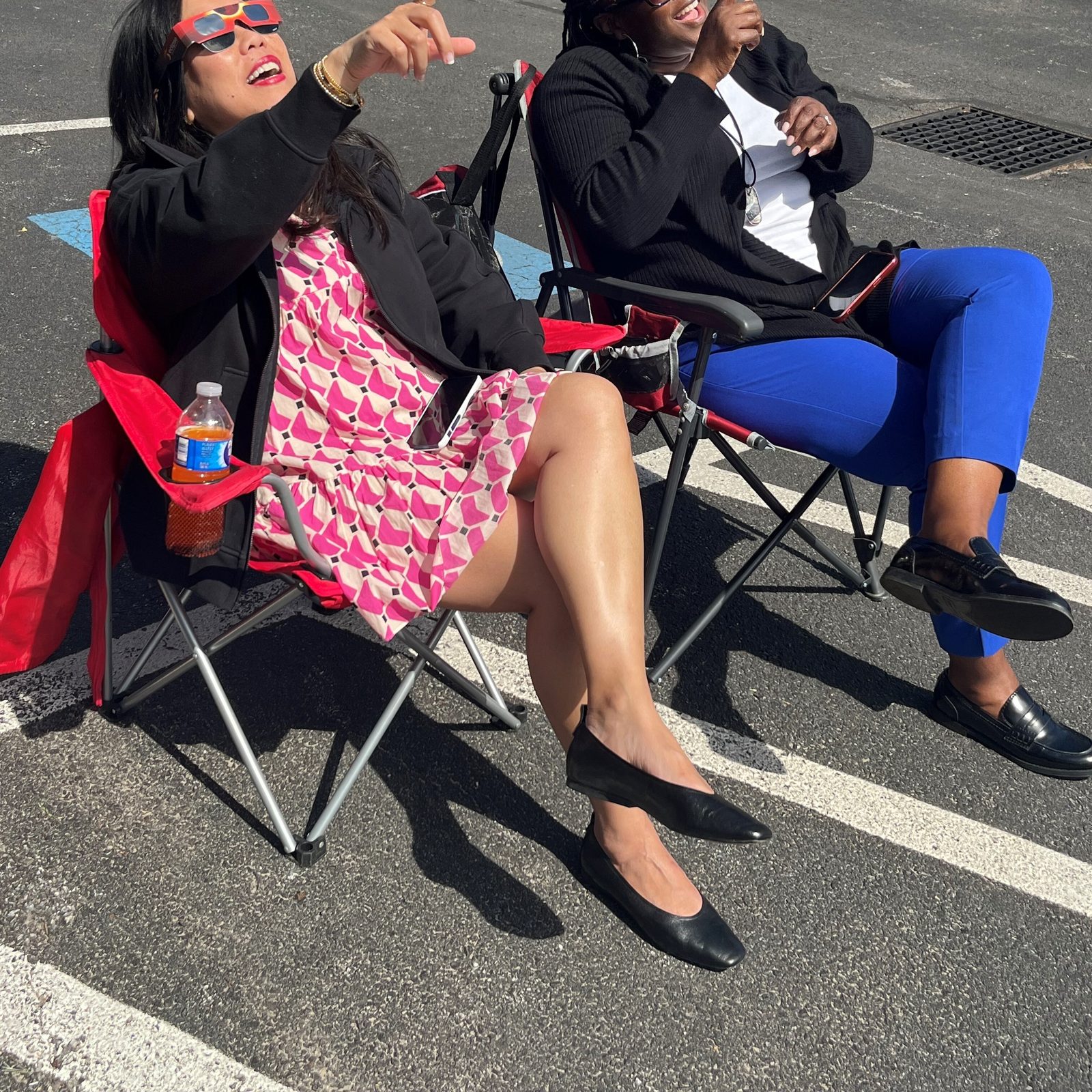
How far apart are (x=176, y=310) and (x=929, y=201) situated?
5435mm

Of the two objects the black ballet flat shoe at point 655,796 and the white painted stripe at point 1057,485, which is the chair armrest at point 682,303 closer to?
the black ballet flat shoe at point 655,796

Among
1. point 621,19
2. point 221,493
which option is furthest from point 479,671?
point 621,19

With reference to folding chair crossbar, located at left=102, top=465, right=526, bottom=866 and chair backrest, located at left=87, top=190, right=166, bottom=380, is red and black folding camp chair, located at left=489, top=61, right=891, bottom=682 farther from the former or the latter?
chair backrest, located at left=87, top=190, right=166, bottom=380

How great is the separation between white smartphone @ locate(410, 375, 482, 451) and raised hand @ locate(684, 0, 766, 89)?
3.50 feet

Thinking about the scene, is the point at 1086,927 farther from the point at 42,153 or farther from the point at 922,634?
the point at 42,153

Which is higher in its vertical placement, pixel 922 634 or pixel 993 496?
pixel 993 496

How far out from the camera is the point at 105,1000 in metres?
2.09

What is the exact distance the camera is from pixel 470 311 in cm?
273

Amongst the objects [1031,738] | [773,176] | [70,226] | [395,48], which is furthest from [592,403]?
[70,226]

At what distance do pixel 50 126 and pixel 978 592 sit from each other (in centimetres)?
554

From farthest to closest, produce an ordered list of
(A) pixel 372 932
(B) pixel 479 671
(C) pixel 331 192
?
(B) pixel 479 671 < (C) pixel 331 192 < (A) pixel 372 932

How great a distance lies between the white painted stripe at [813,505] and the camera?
3.66 meters

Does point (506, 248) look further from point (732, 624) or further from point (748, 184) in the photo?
Result: point (732, 624)

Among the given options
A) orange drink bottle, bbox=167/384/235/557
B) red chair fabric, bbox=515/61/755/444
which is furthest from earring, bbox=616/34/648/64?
orange drink bottle, bbox=167/384/235/557
